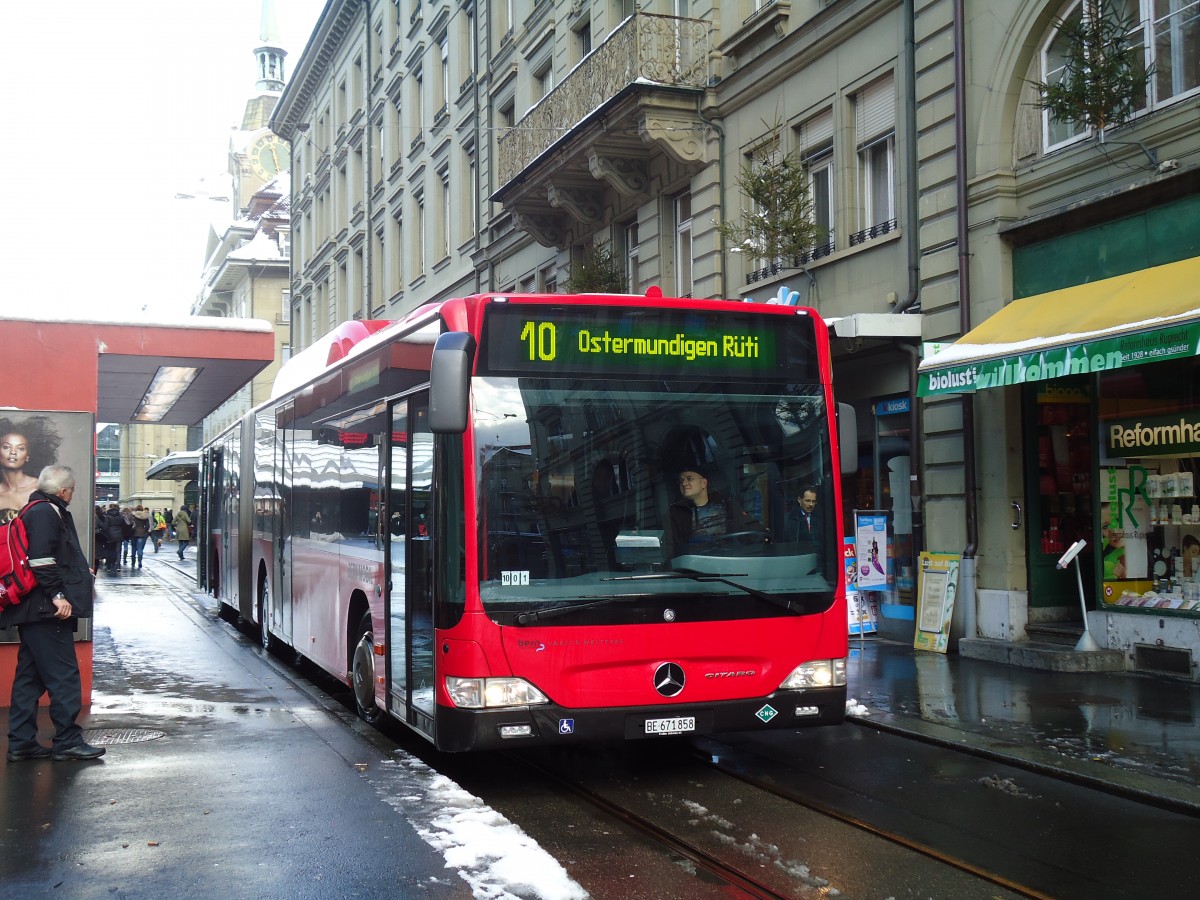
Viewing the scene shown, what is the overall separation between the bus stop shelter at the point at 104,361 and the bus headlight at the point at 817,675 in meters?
5.50

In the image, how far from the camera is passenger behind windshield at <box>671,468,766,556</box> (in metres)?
7.04

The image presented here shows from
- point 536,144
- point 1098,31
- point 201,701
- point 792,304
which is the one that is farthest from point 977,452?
point 536,144

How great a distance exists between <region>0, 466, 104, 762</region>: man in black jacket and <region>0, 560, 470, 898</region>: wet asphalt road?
16 cm

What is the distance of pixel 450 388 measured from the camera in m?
6.59

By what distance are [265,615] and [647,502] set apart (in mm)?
8379

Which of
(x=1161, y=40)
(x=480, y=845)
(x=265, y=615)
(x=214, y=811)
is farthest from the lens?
(x=265, y=615)

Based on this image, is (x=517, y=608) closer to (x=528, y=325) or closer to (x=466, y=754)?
(x=528, y=325)

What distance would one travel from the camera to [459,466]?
685 centimetres

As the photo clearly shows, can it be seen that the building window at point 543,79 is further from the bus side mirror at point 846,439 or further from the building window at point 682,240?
the bus side mirror at point 846,439

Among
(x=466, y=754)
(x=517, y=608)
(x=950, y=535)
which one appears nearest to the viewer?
(x=517, y=608)

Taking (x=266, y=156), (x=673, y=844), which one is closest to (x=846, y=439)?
(x=673, y=844)

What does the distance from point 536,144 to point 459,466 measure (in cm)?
1670

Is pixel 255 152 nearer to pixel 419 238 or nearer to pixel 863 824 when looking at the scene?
pixel 419 238

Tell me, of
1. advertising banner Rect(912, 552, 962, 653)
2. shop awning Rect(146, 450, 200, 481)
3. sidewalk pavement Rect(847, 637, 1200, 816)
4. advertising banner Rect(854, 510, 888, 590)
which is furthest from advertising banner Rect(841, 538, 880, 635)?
shop awning Rect(146, 450, 200, 481)
